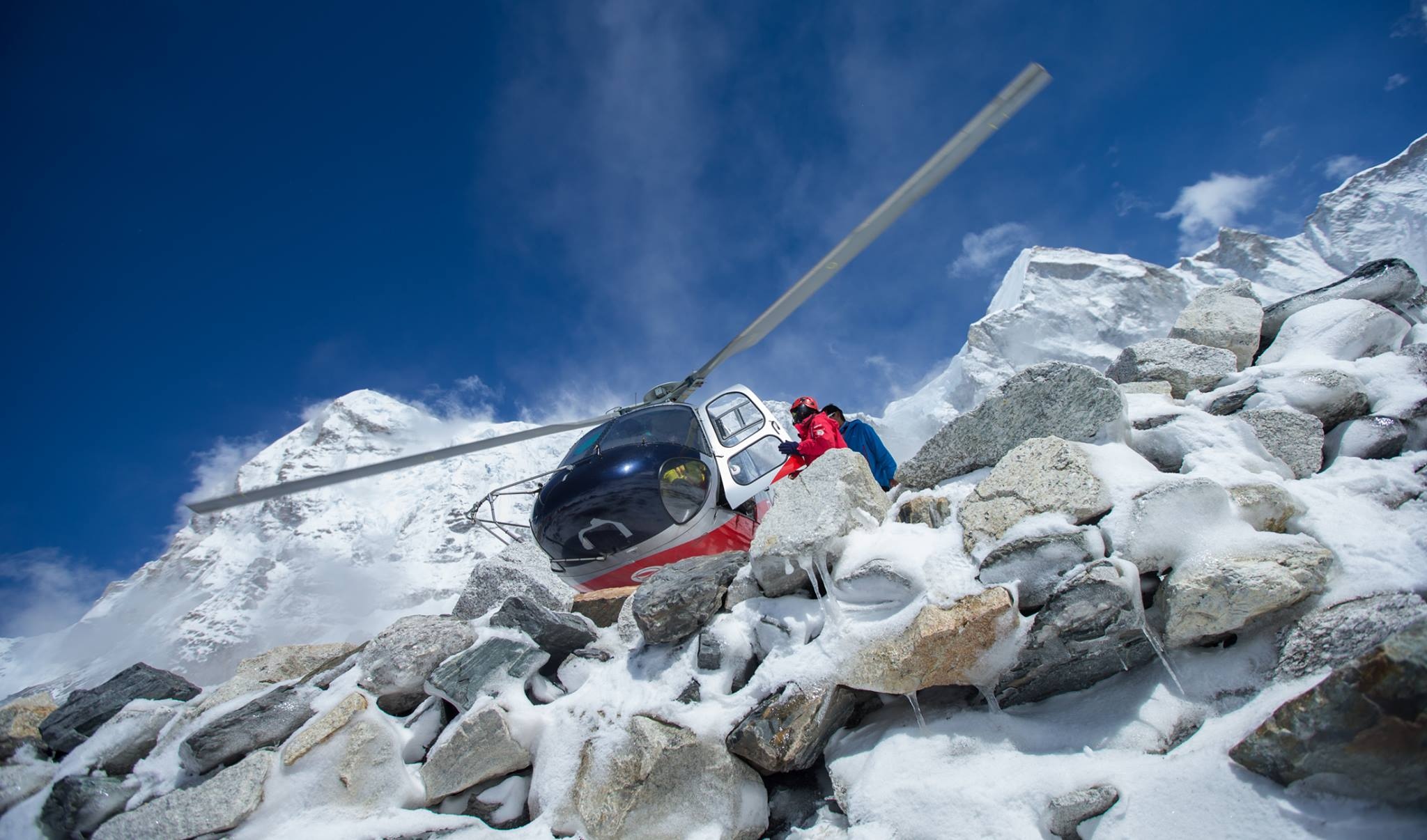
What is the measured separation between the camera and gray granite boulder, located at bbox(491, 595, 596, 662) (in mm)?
3588

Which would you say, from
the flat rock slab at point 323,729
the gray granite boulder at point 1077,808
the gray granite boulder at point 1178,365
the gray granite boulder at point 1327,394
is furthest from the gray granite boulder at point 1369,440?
the flat rock slab at point 323,729

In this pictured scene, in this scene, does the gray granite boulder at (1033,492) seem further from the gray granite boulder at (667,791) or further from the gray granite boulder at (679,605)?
the gray granite boulder at (667,791)

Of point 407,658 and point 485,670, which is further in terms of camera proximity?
point 407,658

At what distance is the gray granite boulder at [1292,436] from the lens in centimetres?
326

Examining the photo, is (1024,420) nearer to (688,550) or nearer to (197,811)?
(688,550)

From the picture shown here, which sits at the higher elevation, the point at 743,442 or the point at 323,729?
the point at 743,442

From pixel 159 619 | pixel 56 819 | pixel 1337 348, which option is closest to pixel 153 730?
pixel 56 819

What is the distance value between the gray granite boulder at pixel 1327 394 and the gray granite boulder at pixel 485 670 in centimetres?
465

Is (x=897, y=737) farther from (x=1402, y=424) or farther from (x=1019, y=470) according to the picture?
(x=1402, y=424)

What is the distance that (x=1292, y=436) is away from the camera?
10.9 feet

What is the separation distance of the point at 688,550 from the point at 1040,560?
9.76 feet

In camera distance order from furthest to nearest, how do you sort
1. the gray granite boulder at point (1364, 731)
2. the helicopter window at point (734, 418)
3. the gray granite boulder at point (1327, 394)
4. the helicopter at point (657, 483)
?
the helicopter window at point (734, 418) → the helicopter at point (657, 483) → the gray granite boulder at point (1327, 394) → the gray granite boulder at point (1364, 731)

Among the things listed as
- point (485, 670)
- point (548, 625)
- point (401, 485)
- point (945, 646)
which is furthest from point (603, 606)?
point (401, 485)

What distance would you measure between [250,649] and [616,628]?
147225 mm
